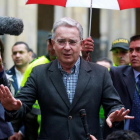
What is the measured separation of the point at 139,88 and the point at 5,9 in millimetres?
9033

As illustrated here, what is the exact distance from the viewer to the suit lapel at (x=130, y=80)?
5.42 meters

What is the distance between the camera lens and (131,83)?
216 inches

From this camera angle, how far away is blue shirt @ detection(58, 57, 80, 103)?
14.6ft

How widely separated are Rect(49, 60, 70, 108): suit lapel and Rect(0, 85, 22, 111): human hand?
18.5 inches

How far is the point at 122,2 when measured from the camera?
530 cm

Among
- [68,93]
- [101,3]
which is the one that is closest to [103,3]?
[101,3]

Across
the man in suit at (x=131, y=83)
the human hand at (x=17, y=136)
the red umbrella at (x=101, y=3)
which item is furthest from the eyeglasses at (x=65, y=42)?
the human hand at (x=17, y=136)

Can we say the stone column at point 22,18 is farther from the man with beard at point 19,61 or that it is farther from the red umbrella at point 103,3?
the red umbrella at point 103,3

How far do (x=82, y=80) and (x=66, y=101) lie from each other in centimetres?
26

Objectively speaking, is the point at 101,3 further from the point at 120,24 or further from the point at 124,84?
the point at 120,24

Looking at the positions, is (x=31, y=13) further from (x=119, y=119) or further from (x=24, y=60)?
(x=119, y=119)

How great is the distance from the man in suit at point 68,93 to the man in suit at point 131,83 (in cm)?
92

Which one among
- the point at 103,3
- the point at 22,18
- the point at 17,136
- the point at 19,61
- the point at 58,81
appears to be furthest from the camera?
the point at 22,18

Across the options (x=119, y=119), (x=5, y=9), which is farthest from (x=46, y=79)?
(x=5, y=9)
